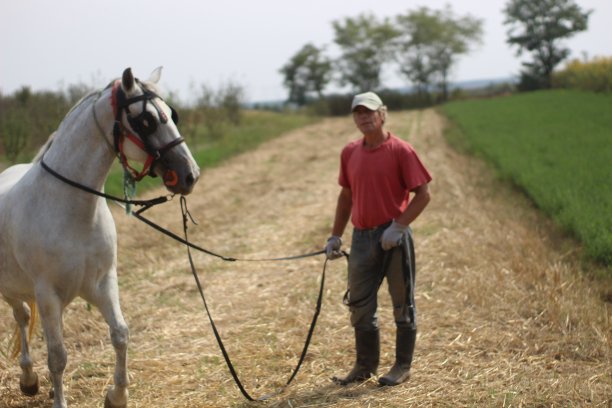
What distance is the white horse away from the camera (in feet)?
11.9

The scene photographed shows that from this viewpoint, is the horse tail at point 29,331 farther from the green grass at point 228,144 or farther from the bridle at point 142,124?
the green grass at point 228,144

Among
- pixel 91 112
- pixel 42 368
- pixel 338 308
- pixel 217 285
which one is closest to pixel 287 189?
pixel 217 285

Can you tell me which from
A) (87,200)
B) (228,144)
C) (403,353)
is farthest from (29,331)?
(228,144)

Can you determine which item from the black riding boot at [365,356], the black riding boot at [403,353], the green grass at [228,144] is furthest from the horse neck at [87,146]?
the green grass at [228,144]

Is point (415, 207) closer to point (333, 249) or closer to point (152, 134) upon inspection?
point (333, 249)

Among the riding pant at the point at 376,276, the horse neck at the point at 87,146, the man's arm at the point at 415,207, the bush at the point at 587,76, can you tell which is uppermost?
the bush at the point at 587,76

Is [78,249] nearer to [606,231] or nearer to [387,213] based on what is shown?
[387,213]

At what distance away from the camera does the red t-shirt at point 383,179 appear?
4.29 metres

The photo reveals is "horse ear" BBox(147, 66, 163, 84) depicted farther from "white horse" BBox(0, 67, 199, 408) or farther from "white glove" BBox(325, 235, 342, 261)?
"white glove" BBox(325, 235, 342, 261)

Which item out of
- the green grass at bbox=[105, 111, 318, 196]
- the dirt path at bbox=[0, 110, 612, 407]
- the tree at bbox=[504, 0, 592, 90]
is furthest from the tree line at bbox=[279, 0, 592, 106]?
the dirt path at bbox=[0, 110, 612, 407]

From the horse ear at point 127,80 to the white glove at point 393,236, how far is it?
1877 millimetres

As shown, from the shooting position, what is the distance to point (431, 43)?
72875 millimetres

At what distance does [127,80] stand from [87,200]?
77cm

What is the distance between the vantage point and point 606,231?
289 inches
